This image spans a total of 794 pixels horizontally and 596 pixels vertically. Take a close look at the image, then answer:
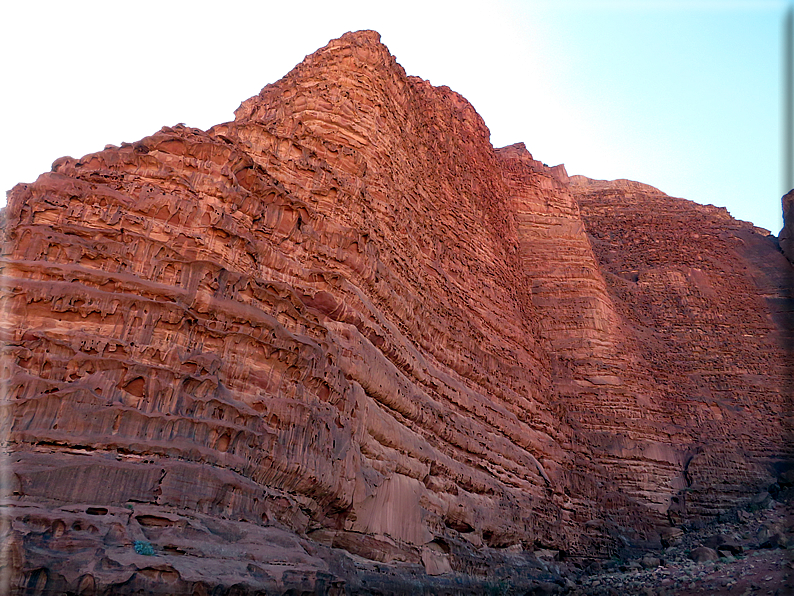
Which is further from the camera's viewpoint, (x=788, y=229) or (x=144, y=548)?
(x=788, y=229)

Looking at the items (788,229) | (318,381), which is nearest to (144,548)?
(318,381)

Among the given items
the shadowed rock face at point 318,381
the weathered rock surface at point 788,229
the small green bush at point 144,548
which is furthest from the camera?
the weathered rock surface at point 788,229

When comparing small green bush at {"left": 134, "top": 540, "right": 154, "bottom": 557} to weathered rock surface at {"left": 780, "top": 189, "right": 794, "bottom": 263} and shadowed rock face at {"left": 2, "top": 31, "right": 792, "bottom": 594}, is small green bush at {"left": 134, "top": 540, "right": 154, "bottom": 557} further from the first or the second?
weathered rock surface at {"left": 780, "top": 189, "right": 794, "bottom": 263}

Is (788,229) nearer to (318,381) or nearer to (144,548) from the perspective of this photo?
(318,381)

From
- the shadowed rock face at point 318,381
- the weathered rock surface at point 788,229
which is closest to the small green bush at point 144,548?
the shadowed rock face at point 318,381

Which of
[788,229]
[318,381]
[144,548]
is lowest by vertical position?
[144,548]

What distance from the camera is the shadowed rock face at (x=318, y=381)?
6449mm

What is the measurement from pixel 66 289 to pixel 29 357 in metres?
0.98

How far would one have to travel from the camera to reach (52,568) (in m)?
5.09

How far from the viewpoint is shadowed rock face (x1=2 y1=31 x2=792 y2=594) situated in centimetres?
645

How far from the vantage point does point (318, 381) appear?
921 cm

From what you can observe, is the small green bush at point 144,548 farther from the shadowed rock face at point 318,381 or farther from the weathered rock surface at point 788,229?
the weathered rock surface at point 788,229

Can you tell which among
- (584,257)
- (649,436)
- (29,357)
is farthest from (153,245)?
Result: (584,257)

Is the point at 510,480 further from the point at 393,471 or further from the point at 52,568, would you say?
the point at 52,568
